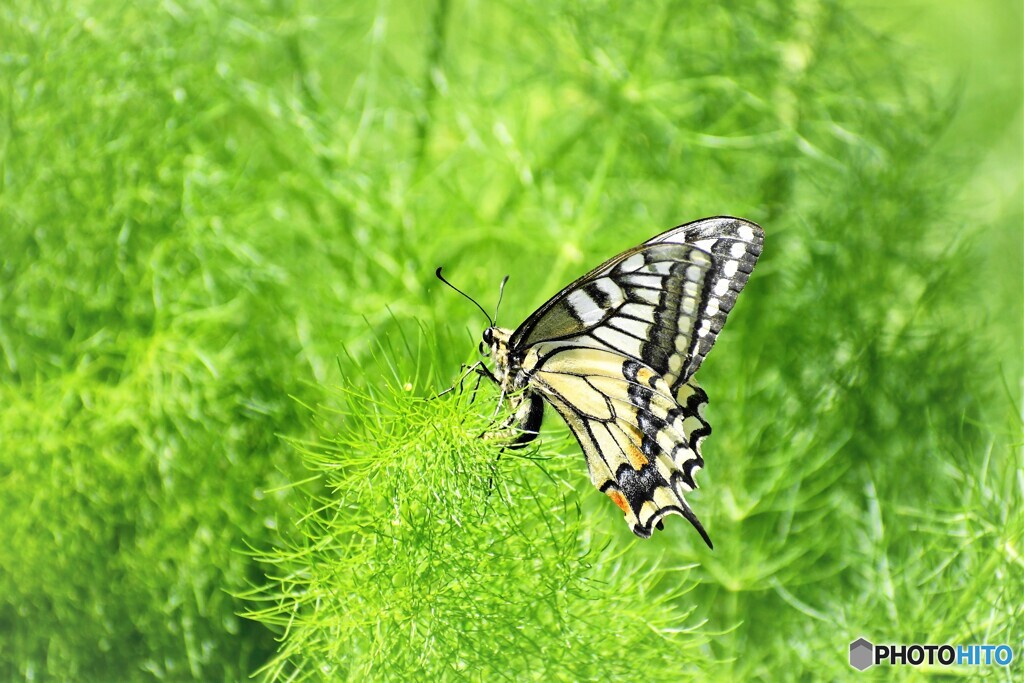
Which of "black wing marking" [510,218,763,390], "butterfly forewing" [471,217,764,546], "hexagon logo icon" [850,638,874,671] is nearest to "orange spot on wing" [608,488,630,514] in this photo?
"butterfly forewing" [471,217,764,546]

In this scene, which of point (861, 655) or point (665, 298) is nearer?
point (665, 298)

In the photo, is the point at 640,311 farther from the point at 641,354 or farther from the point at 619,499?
the point at 619,499

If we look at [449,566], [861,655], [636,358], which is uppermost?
[636,358]

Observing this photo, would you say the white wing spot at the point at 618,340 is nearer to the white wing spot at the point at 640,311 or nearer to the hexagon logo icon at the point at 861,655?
the white wing spot at the point at 640,311

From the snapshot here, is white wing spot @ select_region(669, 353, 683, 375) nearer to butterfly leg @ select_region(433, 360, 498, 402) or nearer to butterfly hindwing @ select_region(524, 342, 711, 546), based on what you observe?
butterfly hindwing @ select_region(524, 342, 711, 546)

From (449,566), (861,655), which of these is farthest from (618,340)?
(861,655)

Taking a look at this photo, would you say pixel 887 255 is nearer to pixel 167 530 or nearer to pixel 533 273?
pixel 533 273
